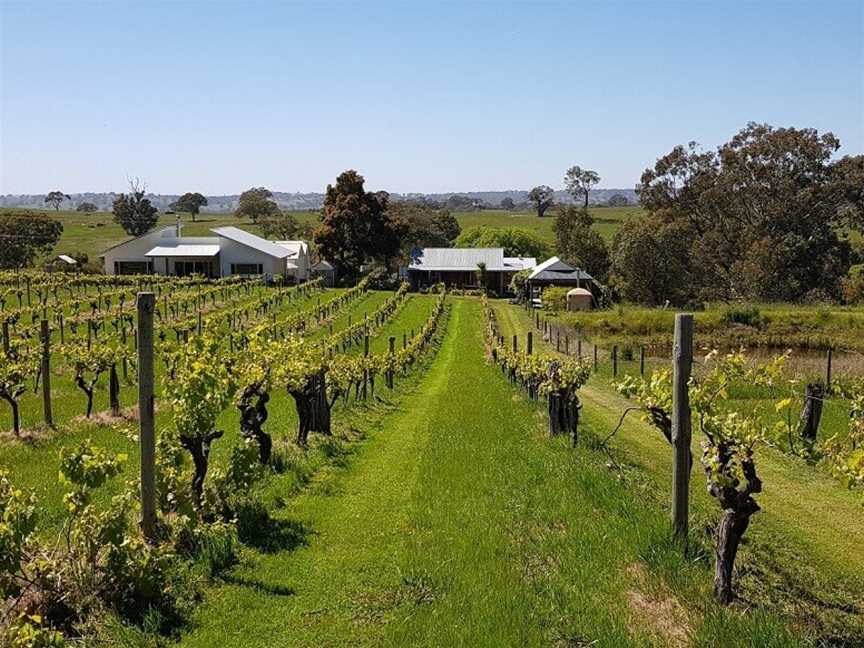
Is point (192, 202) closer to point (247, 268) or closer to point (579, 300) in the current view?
point (247, 268)

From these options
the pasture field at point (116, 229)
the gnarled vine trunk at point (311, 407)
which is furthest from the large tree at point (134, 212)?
the gnarled vine trunk at point (311, 407)

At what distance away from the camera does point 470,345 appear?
3372 cm

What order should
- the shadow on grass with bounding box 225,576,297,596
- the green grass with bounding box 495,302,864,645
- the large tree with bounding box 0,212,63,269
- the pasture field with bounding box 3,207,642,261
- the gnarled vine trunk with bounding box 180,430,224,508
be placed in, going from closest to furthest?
the green grass with bounding box 495,302,864,645 → the shadow on grass with bounding box 225,576,297,596 → the gnarled vine trunk with bounding box 180,430,224,508 → the large tree with bounding box 0,212,63,269 → the pasture field with bounding box 3,207,642,261

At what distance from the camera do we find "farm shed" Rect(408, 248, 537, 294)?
2768 inches

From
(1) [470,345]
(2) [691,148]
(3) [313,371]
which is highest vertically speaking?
(2) [691,148]

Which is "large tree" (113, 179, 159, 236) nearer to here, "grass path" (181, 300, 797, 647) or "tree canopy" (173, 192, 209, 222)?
"tree canopy" (173, 192, 209, 222)

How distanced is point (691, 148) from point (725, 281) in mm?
12538

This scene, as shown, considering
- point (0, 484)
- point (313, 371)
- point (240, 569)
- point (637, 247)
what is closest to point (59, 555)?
point (0, 484)

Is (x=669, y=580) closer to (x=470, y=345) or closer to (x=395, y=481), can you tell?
(x=395, y=481)

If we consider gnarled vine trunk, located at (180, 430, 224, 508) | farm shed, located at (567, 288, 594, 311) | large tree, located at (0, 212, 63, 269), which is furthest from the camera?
large tree, located at (0, 212, 63, 269)

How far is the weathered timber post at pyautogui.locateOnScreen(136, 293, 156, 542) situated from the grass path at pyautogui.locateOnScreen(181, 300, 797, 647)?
35.5 inches

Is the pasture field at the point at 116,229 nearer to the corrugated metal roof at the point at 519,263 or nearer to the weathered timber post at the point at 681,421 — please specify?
the corrugated metal roof at the point at 519,263

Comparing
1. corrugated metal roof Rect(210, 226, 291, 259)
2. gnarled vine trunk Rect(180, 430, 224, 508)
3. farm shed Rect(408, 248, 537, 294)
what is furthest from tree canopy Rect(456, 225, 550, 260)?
gnarled vine trunk Rect(180, 430, 224, 508)

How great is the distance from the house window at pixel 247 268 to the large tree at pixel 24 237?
19.3m
